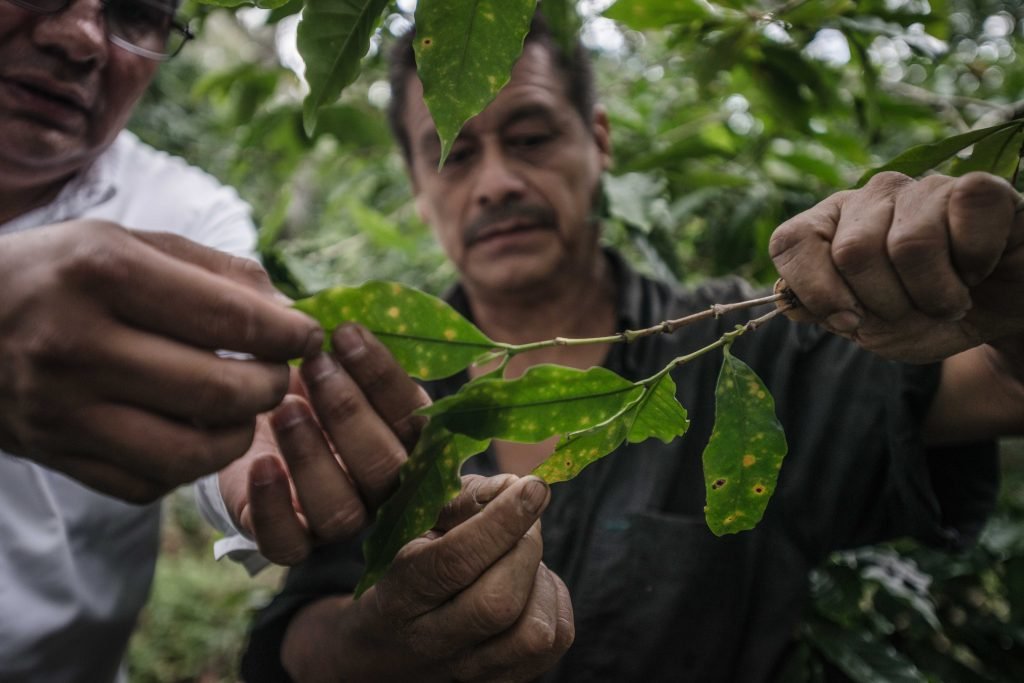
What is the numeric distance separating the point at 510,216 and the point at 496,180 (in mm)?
69

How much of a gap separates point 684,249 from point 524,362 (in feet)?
2.12

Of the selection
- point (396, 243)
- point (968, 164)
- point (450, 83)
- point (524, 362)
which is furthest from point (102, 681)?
point (968, 164)

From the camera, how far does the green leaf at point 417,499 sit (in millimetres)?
528

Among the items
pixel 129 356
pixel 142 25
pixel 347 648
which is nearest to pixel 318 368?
pixel 129 356

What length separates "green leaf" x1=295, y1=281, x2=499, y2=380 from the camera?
1.70 ft

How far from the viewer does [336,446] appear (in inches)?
22.0

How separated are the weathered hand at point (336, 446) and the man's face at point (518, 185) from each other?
716mm

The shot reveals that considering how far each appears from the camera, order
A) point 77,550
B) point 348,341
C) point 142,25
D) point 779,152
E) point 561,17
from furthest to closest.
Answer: point 779,152 < point 77,550 < point 142,25 < point 561,17 < point 348,341

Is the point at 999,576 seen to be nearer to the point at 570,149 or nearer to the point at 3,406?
the point at 570,149

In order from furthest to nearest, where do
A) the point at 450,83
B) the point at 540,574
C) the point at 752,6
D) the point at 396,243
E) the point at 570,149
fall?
1. the point at 396,243
2. the point at 570,149
3. the point at 752,6
4. the point at 540,574
5. the point at 450,83

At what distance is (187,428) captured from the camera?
46cm

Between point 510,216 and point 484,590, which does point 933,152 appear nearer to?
point 484,590

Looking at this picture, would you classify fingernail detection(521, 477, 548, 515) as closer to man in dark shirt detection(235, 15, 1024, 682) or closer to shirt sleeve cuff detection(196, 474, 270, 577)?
man in dark shirt detection(235, 15, 1024, 682)

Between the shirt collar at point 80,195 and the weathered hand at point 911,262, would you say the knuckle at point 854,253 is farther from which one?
the shirt collar at point 80,195
